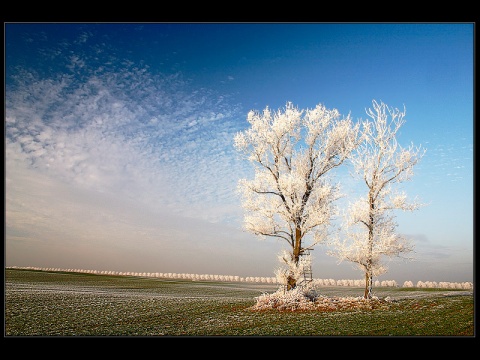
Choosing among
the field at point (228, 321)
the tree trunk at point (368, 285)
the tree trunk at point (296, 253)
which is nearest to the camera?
the field at point (228, 321)

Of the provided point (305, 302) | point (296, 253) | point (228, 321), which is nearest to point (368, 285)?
point (305, 302)

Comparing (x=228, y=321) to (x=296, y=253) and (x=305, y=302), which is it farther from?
(x=296, y=253)

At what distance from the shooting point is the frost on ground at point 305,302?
2853 cm

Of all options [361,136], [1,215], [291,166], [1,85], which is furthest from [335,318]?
[1,85]

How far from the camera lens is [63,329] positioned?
21.5 metres

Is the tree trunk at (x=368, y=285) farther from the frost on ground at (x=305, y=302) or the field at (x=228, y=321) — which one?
the field at (x=228, y=321)

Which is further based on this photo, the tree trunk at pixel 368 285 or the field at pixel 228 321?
the tree trunk at pixel 368 285

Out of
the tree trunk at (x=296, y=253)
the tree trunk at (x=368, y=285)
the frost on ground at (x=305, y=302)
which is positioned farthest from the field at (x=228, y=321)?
the tree trunk at (x=296, y=253)

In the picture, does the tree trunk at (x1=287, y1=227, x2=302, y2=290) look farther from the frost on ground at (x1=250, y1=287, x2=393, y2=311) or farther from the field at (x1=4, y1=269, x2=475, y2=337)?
the field at (x1=4, y1=269, x2=475, y2=337)

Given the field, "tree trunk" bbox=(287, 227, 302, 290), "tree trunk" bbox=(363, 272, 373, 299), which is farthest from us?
"tree trunk" bbox=(363, 272, 373, 299)

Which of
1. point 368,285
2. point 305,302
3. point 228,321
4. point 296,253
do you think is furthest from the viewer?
point 368,285

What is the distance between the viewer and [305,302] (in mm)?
28750

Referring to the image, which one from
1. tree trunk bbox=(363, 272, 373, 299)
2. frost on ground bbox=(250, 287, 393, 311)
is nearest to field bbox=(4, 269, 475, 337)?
frost on ground bbox=(250, 287, 393, 311)

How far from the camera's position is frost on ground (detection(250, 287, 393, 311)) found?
28.5 metres
